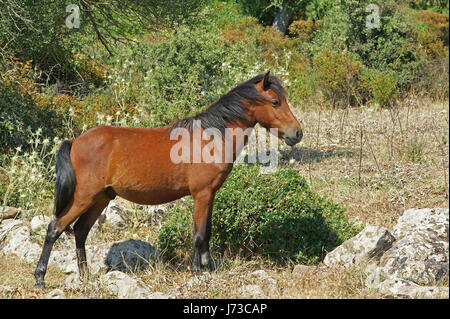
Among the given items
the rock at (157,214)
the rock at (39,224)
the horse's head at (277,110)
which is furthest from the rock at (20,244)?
the horse's head at (277,110)

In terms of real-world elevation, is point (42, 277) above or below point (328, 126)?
below

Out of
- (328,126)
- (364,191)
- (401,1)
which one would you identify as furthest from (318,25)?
(364,191)

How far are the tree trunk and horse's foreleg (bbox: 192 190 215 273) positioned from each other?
15146mm

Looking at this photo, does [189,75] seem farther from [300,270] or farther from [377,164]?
[300,270]

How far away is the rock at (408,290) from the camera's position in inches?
169

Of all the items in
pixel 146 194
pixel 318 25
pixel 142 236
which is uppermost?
pixel 318 25

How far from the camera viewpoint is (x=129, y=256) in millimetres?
5645

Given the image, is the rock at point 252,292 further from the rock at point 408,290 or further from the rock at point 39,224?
the rock at point 39,224

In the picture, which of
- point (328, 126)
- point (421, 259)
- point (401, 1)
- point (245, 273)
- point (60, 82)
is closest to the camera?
point (421, 259)

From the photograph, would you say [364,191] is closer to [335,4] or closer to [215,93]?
[215,93]

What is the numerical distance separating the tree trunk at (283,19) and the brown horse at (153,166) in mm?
14762

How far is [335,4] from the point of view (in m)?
15.6

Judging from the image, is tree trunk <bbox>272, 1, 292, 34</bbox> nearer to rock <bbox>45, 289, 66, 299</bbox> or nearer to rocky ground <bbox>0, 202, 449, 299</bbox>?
rocky ground <bbox>0, 202, 449, 299</bbox>

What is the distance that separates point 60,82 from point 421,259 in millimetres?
9154
